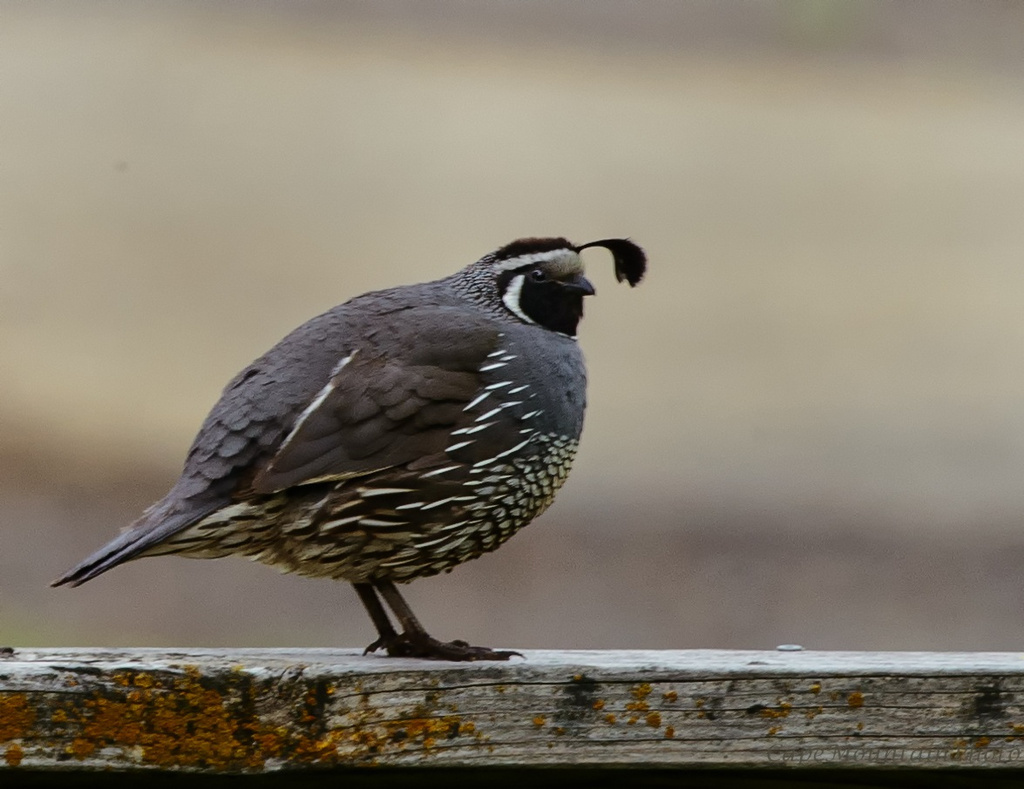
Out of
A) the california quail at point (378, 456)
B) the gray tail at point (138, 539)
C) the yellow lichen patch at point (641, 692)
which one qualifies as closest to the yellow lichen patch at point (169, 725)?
the yellow lichen patch at point (641, 692)

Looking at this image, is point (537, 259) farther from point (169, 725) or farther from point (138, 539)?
point (169, 725)

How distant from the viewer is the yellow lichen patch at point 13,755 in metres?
2.92

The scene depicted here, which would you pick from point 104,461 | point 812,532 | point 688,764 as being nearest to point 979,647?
point 812,532

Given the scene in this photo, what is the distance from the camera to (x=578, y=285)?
4.97 m

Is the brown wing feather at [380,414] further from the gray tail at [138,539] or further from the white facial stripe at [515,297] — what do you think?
the white facial stripe at [515,297]

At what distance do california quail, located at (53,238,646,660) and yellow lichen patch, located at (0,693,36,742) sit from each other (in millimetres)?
1123

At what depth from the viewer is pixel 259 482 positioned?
4266mm

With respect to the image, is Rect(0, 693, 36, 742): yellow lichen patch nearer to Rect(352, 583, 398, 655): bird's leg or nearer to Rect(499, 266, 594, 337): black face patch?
Rect(352, 583, 398, 655): bird's leg

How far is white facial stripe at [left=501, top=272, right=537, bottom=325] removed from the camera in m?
4.93

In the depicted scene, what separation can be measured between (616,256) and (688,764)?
2098 mm

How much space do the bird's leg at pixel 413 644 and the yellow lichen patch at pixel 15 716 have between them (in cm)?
134

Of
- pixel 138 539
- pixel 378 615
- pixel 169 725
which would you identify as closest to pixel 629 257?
pixel 378 615

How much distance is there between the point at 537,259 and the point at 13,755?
Answer: 7.68 ft

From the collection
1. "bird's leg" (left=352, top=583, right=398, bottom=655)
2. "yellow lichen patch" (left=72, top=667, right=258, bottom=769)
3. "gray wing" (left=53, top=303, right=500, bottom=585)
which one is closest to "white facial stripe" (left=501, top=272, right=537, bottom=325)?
"gray wing" (left=53, top=303, right=500, bottom=585)
